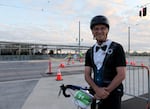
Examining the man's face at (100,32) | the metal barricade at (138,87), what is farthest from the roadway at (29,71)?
the man's face at (100,32)

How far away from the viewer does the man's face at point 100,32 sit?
226 cm

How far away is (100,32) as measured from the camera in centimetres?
226

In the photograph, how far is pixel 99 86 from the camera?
2203mm

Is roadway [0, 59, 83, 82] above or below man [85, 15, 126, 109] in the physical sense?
below

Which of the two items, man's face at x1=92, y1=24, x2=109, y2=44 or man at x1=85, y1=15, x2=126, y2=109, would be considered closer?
man at x1=85, y1=15, x2=126, y2=109

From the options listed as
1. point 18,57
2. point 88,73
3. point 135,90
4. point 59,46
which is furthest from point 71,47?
point 88,73

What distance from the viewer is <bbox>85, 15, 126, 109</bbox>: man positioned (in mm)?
2148

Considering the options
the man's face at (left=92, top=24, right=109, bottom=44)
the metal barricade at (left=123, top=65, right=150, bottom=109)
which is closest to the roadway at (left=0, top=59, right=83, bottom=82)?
the metal barricade at (left=123, top=65, right=150, bottom=109)

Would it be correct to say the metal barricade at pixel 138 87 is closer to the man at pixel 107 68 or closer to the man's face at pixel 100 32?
the man at pixel 107 68

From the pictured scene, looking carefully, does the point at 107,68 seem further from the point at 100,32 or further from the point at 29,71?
the point at 29,71

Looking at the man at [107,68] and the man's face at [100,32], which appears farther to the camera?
the man's face at [100,32]

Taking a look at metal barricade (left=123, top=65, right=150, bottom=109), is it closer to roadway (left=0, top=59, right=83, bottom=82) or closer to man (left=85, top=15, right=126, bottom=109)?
man (left=85, top=15, right=126, bottom=109)

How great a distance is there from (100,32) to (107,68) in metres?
0.41

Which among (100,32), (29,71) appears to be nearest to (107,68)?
(100,32)
